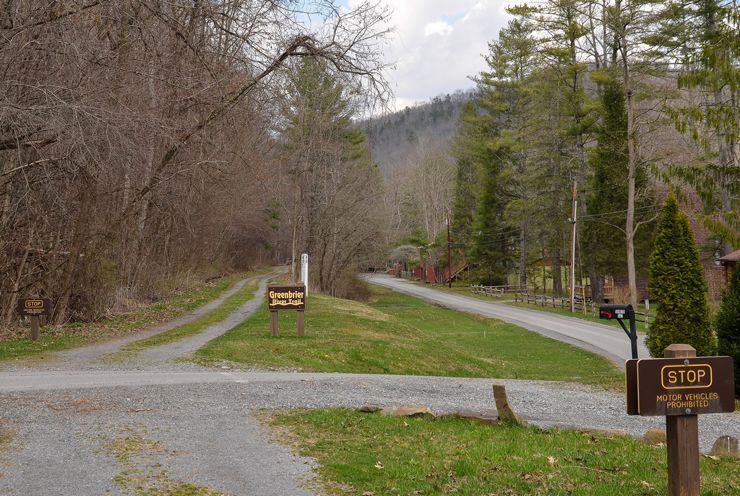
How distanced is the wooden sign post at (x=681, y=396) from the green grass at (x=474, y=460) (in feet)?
2.48

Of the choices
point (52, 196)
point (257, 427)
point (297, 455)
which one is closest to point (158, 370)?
point (257, 427)

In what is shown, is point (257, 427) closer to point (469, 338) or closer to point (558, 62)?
point (469, 338)

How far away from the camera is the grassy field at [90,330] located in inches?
609

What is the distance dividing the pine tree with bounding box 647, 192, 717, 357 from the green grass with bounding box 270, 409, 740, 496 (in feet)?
26.3

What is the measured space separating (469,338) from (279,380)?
17985 mm

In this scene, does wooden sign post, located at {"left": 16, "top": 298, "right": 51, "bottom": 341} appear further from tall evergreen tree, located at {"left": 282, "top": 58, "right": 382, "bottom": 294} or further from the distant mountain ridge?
the distant mountain ridge

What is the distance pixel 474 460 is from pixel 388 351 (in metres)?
11.2

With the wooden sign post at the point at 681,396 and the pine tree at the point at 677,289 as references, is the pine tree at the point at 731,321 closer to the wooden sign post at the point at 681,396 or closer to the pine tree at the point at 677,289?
the pine tree at the point at 677,289

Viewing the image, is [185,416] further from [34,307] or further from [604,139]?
[604,139]

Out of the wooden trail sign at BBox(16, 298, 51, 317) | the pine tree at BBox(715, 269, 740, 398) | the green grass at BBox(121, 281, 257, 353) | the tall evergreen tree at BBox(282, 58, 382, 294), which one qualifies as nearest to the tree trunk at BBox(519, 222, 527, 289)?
the tall evergreen tree at BBox(282, 58, 382, 294)

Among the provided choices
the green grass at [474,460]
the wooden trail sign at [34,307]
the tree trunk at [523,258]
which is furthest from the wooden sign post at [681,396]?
the tree trunk at [523,258]

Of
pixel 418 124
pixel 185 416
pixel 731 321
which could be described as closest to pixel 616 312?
pixel 731 321

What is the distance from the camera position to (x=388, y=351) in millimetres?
17812

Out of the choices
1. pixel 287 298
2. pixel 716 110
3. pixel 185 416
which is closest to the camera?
pixel 185 416
